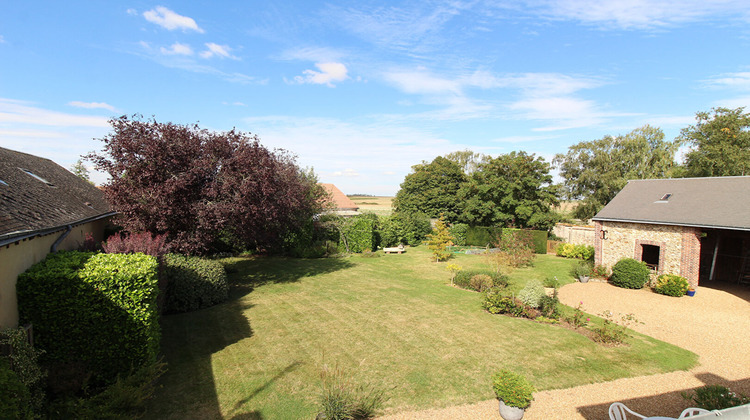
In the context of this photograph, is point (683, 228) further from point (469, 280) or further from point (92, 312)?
point (92, 312)

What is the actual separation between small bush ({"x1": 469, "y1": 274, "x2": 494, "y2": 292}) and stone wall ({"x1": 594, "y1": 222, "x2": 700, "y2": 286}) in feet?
24.4

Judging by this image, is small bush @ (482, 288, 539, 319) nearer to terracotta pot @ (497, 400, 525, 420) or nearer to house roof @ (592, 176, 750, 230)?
terracotta pot @ (497, 400, 525, 420)

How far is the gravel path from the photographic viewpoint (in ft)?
20.4

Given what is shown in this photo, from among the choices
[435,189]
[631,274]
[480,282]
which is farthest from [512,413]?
[435,189]

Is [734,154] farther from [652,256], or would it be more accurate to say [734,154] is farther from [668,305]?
[668,305]

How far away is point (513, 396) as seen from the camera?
5.86 m

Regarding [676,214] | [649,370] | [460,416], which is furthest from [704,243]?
[460,416]

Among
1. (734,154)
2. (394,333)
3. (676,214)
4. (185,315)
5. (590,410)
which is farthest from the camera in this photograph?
(734,154)

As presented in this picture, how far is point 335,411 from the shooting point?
5.68 meters

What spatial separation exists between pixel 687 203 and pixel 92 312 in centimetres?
2164

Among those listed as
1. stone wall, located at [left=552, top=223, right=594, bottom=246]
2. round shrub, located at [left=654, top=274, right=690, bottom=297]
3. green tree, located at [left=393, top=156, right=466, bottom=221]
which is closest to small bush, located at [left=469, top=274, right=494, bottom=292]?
round shrub, located at [left=654, top=274, right=690, bottom=297]

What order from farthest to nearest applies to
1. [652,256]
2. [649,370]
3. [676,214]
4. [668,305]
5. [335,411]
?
[652,256]
[676,214]
[668,305]
[649,370]
[335,411]

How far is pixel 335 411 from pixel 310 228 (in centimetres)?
1886

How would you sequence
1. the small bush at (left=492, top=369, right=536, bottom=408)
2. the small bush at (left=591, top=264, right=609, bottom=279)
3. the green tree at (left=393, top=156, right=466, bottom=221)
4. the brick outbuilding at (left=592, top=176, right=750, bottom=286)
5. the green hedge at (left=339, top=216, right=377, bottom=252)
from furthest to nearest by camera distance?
Result: the green tree at (left=393, top=156, right=466, bottom=221)
the green hedge at (left=339, top=216, right=377, bottom=252)
the small bush at (left=591, top=264, right=609, bottom=279)
the brick outbuilding at (left=592, top=176, right=750, bottom=286)
the small bush at (left=492, top=369, right=536, bottom=408)
